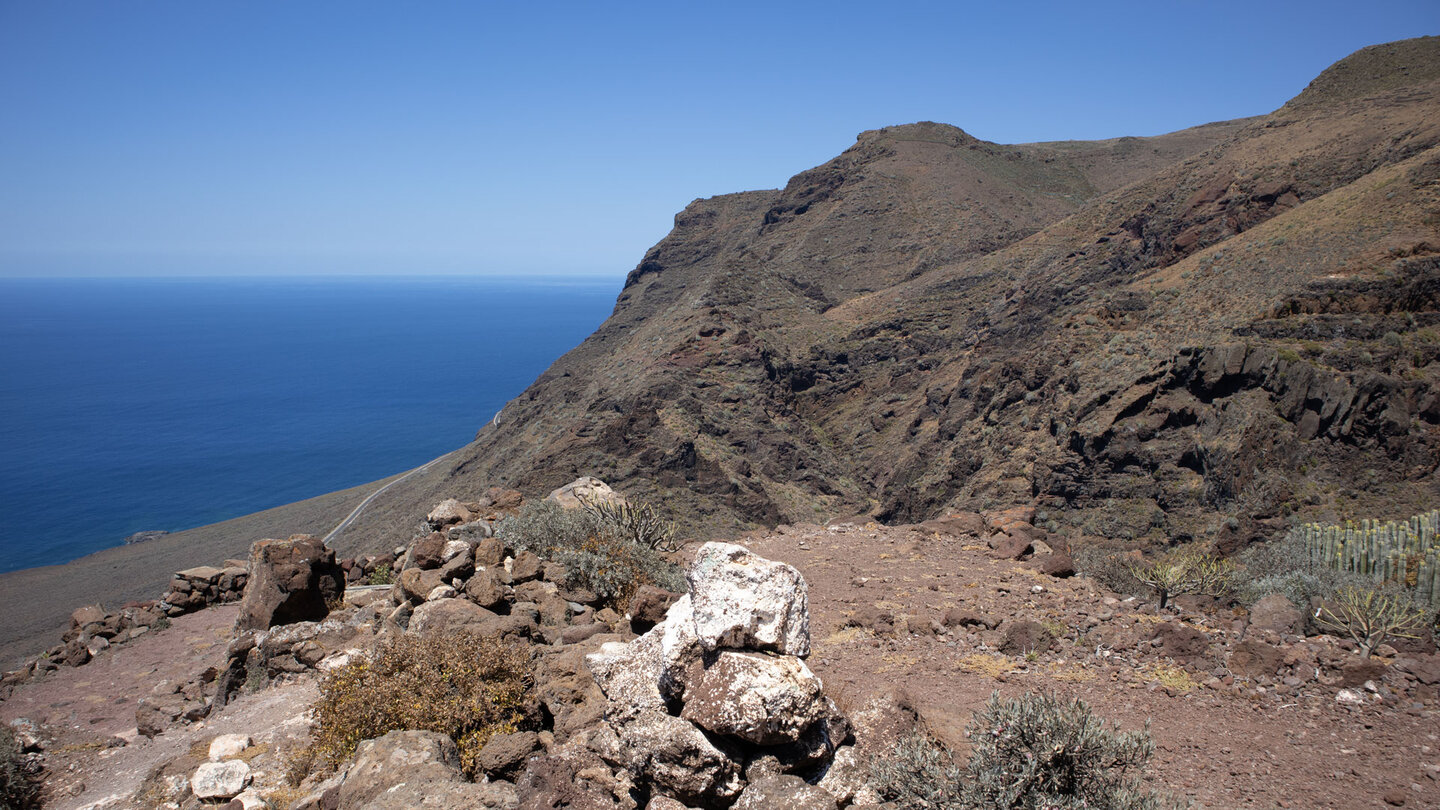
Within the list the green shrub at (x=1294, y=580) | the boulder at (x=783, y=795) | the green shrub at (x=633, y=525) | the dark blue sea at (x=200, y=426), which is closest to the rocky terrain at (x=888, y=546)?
the boulder at (x=783, y=795)

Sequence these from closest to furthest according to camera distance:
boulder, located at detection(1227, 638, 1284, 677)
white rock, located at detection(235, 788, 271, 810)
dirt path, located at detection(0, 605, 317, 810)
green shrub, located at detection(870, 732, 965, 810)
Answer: green shrub, located at detection(870, 732, 965, 810) → white rock, located at detection(235, 788, 271, 810) → boulder, located at detection(1227, 638, 1284, 677) → dirt path, located at detection(0, 605, 317, 810)

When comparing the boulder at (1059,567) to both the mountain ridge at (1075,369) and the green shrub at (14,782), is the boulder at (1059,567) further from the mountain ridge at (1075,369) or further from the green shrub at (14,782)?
the green shrub at (14,782)

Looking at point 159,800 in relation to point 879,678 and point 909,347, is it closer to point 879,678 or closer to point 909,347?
point 879,678

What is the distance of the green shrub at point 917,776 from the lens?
3969mm

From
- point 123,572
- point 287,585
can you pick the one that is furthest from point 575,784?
point 123,572

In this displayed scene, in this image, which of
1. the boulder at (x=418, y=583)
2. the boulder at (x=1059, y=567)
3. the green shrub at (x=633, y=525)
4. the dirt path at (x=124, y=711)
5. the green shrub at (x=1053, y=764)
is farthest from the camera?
the green shrub at (x=633, y=525)

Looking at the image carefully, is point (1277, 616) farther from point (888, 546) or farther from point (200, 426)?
point (200, 426)

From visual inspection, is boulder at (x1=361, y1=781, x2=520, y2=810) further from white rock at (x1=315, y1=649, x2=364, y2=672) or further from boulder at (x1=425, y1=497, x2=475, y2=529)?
boulder at (x1=425, y1=497, x2=475, y2=529)

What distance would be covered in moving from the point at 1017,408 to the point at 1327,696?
25037 mm

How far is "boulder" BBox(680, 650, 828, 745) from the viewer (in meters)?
4.07

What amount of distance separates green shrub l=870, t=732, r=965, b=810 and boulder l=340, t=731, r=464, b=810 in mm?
2788

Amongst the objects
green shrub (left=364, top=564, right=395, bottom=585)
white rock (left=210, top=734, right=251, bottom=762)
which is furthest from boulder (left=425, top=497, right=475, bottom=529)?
white rock (left=210, top=734, right=251, bottom=762)

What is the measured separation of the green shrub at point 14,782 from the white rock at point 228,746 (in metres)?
1.95

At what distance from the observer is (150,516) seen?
204 feet
